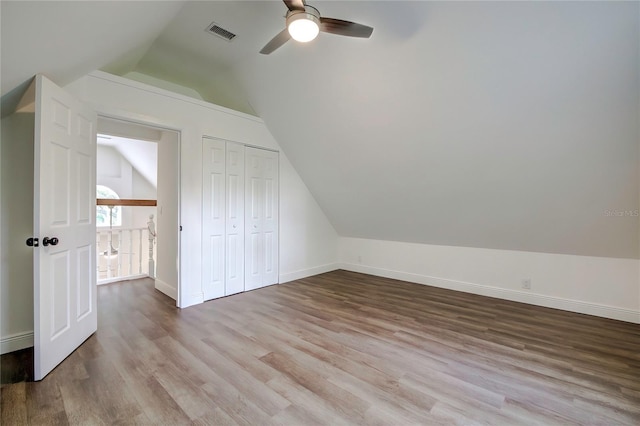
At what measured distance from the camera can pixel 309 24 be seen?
5.96ft

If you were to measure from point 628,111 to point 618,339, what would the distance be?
79.7 inches

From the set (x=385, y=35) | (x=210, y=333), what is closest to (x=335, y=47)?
(x=385, y=35)

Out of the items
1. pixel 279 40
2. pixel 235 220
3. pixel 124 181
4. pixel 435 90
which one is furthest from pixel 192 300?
pixel 124 181

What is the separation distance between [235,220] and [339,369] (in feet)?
7.96

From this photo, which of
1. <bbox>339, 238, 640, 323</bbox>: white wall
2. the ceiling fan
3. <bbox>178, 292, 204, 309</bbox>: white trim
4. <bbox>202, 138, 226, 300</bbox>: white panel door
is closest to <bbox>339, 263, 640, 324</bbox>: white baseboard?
<bbox>339, 238, 640, 323</bbox>: white wall

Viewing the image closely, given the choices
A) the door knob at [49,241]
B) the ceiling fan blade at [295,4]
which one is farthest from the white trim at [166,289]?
the ceiling fan blade at [295,4]

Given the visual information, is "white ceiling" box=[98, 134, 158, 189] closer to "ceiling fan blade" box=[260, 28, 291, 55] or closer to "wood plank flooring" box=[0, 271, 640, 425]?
"wood plank flooring" box=[0, 271, 640, 425]

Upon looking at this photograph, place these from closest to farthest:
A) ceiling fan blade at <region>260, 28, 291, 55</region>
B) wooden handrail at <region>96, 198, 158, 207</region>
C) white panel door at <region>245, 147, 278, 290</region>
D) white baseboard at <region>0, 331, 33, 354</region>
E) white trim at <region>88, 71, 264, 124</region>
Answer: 1. ceiling fan blade at <region>260, 28, 291, 55</region>
2. white baseboard at <region>0, 331, 33, 354</region>
3. white trim at <region>88, 71, 264, 124</region>
4. white panel door at <region>245, 147, 278, 290</region>
5. wooden handrail at <region>96, 198, 158, 207</region>

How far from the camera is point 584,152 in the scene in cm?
244

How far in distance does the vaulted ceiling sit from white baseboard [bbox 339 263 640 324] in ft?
1.97

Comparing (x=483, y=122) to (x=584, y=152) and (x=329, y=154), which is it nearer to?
(x=584, y=152)

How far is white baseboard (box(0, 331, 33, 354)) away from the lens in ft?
7.32

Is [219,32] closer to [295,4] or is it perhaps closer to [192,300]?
[295,4]

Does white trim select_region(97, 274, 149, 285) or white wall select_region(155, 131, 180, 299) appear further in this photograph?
white trim select_region(97, 274, 149, 285)
